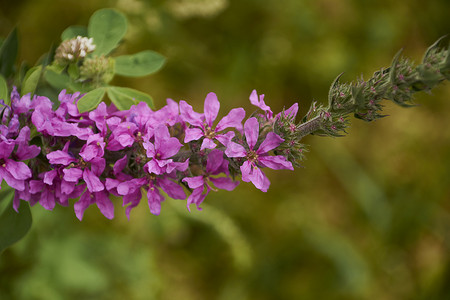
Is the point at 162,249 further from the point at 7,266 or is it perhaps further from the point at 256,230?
the point at 7,266

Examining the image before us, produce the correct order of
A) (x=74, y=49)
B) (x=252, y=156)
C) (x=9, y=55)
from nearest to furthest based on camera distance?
(x=252, y=156)
(x=74, y=49)
(x=9, y=55)

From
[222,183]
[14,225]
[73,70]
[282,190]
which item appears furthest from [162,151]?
[282,190]

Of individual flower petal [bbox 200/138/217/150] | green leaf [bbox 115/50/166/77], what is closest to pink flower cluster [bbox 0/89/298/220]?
individual flower petal [bbox 200/138/217/150]

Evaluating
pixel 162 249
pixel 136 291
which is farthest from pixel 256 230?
pixel 136 291

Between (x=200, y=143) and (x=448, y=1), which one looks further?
(x=448, y=1)

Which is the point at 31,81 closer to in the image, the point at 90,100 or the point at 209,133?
the point at 90,100

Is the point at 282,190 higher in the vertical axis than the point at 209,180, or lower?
lower

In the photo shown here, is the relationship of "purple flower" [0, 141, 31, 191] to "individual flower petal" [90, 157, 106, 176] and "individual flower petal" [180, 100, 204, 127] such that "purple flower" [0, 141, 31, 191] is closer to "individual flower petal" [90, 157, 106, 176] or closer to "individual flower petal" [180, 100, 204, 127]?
"individual flower petal" [90, 157, 106, 176]
